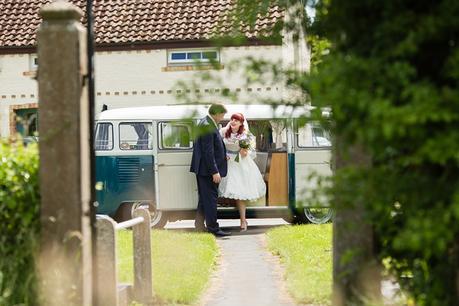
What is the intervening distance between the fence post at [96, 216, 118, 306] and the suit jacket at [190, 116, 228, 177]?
7.55 meters

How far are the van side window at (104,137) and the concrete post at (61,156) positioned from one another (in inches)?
430

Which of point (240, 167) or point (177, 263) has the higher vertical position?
point (240, 167)

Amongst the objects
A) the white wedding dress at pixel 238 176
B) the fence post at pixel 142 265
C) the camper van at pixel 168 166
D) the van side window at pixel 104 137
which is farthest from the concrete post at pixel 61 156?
the van side window at pixel 104 137

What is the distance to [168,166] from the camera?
1619 cm

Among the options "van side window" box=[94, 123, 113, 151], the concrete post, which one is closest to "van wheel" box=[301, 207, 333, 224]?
"van side window" box=[94, 123, 113, 151]

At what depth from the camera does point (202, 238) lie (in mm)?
13289

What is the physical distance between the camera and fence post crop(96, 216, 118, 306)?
6.49 meters

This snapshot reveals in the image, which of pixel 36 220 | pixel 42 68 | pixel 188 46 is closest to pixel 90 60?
pixel 42 68

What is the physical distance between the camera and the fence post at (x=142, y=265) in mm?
7895

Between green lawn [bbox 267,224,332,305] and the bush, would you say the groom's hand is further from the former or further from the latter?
the bush

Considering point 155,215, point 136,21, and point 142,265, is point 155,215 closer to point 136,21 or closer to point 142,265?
point 142,265

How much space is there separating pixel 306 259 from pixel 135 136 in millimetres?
6596

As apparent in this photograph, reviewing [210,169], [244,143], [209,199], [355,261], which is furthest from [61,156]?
[244,143]

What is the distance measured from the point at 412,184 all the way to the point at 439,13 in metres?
0.79
